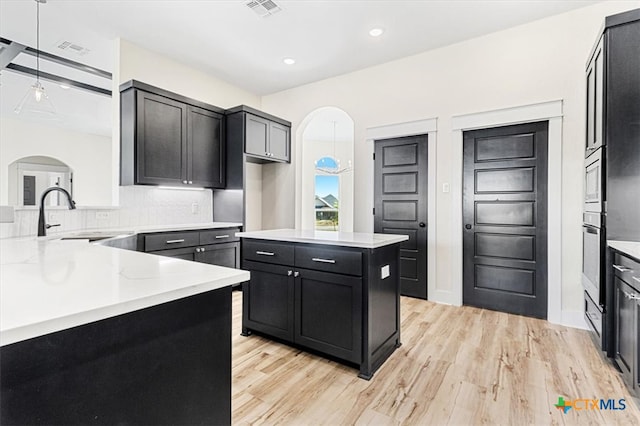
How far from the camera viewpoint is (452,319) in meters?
3.24

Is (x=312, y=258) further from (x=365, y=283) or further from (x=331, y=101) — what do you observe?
(x=331, y=101)

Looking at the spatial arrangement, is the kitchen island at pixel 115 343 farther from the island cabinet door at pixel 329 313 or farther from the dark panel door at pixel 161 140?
the dark panel door at pixel 161 140

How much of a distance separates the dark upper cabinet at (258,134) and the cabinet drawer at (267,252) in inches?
79.9

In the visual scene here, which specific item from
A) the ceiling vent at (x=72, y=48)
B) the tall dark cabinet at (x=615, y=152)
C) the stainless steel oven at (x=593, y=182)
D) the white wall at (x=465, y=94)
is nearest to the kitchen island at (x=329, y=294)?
the tall dark cabinet at (x=615, y=152)

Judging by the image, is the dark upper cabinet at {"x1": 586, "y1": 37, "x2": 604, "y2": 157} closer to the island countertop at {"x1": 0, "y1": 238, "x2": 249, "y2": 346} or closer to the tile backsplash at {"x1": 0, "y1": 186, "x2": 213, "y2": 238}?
the island countertop at {"x1": 0, "y1": 238, "x2": 249, "y2": 346}

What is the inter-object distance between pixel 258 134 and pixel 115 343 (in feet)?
13.4

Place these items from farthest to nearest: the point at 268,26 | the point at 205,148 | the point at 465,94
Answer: the point at 205,148, the point at 465,94, the point at 268,26

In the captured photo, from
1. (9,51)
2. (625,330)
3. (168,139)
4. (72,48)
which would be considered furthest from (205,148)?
(625,330)

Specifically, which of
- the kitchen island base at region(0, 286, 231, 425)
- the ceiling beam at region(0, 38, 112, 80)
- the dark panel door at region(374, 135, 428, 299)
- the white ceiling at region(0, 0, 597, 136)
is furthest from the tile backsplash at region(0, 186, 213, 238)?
the dark panel door at region(374, 135, 428, 299)

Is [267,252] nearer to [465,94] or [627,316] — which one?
[627,316]

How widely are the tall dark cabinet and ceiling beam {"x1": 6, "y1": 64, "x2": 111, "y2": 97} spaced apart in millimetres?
6271

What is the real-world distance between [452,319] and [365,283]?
167 centimetres

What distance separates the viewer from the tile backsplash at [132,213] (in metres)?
2.34

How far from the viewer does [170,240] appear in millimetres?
3488
